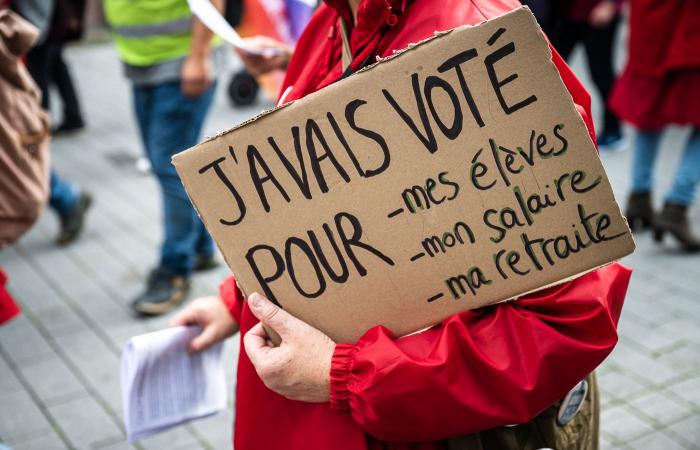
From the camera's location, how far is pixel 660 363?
11.7 ft

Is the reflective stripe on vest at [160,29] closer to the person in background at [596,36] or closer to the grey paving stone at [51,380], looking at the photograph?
the grey paving stone at [51,380]

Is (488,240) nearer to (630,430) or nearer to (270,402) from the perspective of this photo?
(270,402)

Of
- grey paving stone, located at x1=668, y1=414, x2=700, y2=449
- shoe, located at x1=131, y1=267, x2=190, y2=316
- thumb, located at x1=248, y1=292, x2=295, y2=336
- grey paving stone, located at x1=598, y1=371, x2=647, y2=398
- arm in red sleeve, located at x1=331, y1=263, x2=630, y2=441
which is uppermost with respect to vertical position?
thumb, located at x1=248, y1=292, x2=295, y2=336

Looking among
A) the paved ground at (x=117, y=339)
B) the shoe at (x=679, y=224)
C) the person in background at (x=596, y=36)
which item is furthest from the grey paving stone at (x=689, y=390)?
the person in background at (x=596, y=36)

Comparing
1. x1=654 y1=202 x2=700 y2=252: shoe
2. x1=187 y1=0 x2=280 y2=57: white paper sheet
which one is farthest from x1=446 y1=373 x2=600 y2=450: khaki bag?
x1=654 y1=202 x2=700 y2=252: shoe

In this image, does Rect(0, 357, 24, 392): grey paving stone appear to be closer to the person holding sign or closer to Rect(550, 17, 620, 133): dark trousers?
the person holding sign

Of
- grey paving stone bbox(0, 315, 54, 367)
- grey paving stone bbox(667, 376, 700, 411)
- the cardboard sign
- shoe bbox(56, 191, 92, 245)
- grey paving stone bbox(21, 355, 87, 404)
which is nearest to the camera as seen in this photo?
the cardboard sign

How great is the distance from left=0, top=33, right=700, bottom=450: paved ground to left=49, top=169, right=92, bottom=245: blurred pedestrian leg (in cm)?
8

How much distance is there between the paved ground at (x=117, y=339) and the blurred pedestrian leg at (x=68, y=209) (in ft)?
0.25

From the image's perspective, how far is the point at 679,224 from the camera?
461 centimetres

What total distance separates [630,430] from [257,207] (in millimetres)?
2266

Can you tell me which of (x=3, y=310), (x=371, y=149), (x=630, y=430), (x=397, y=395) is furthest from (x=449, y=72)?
(x=630, y=430)

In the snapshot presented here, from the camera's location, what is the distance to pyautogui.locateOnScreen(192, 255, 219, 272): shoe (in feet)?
15.2

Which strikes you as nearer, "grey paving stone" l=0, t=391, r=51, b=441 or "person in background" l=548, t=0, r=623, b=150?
"grey paving stone" l=0, t=391, r=51, b=441
